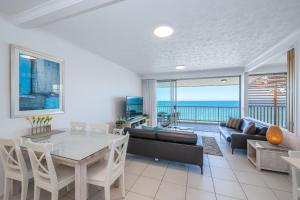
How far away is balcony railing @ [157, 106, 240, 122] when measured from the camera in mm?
6679

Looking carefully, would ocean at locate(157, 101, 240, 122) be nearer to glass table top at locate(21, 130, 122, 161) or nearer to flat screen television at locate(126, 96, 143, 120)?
flat screen television at locate(126, 96, 143, 120)

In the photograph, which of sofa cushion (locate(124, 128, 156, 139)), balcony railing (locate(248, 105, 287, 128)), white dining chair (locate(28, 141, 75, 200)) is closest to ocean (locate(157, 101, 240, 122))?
balcony railing (locate(248, 105, 287, 128))

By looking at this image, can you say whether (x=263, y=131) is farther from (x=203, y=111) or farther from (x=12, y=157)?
(x=12, y=157)

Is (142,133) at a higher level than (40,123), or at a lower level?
lower

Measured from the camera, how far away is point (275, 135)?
2492 mm

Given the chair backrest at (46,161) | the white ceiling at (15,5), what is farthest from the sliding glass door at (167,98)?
the white ceiling at (15,5)

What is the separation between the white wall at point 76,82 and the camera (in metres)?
1.79

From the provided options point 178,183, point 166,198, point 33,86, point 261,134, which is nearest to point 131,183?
point 166,198

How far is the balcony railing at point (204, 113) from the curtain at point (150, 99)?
0.86m

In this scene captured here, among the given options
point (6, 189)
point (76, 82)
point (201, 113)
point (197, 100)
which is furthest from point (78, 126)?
point (197, 100)

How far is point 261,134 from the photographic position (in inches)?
117

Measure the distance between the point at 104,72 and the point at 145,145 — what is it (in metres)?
2.29

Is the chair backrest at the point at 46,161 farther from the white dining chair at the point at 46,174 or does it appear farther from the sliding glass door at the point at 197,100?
the sliding glass door at the point at 197,100

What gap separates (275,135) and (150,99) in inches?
166
